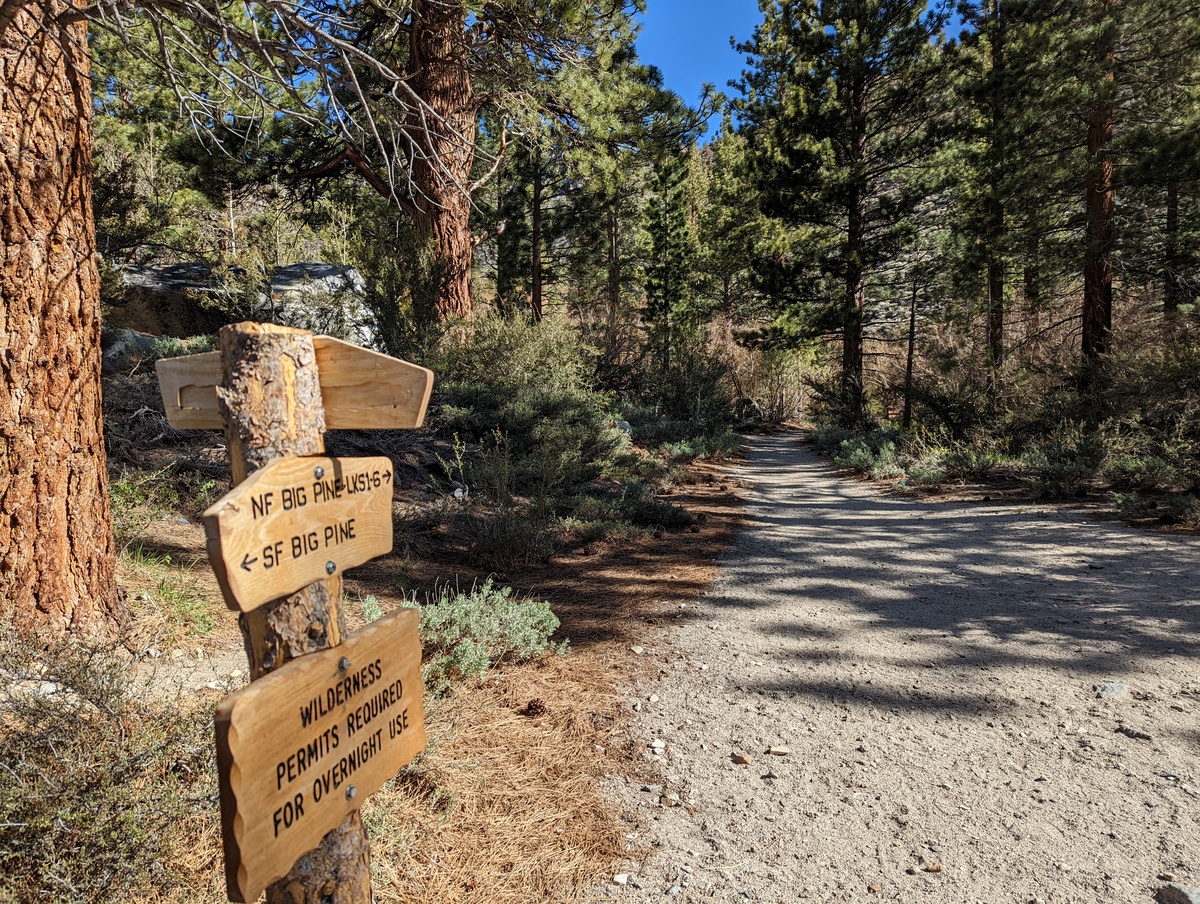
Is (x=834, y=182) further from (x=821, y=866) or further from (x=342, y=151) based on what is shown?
(x=821, y=866)

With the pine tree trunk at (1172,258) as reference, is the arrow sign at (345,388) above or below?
below

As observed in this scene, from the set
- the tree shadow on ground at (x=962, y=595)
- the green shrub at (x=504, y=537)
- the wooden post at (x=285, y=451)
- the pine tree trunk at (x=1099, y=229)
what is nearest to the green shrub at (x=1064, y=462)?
the tree shadow on ground at (x=962, y=595)

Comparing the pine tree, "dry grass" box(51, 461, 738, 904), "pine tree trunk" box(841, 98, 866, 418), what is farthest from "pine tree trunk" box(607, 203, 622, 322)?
"dry grass" box(51, 461, 738, 904)

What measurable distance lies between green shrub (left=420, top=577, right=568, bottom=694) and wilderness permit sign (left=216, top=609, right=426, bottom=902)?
136cm

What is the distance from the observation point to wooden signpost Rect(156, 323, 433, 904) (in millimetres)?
1172

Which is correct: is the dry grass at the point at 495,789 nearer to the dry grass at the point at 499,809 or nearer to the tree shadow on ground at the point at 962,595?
the dry grass at the point at 499,809

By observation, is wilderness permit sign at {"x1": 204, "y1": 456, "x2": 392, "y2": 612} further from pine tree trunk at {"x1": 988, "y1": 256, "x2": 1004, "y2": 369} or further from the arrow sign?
pine tree trunk at {"x1": 988, "y1": 256, "x2": 1004, "y2": 369}

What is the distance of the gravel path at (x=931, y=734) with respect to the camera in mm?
2121

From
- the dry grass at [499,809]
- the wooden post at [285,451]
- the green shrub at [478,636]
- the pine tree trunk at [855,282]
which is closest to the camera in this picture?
A: the wooden post at [285,451]

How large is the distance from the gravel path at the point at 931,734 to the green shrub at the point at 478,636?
654 millimetres

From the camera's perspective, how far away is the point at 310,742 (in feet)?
4.31

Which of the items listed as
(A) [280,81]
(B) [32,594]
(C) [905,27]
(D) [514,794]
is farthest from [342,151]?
(C) [905,27]

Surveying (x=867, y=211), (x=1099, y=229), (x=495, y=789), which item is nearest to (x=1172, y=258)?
(x=1099, y=229)

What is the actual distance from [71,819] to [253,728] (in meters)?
1.08
